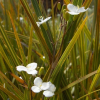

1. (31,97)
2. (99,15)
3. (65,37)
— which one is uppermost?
(99,15)

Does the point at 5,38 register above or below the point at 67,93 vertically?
above

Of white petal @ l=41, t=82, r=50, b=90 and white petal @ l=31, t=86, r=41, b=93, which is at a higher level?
white petal @ l=41, t=82, r=50, b=90

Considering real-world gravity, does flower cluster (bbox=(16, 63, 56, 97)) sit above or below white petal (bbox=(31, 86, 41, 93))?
above

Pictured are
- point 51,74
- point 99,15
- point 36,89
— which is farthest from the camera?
point 99,15

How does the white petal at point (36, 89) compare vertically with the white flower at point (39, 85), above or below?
below

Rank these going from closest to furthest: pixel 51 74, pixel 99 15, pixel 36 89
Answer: pixel 36 89 → pixel 51 74 → pixel 99 15

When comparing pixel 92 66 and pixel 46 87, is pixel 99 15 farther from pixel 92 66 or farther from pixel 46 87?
pixel 46 87

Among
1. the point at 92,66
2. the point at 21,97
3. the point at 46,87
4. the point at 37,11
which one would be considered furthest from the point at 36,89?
the point at 92,66

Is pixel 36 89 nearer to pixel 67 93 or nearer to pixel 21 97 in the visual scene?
pixel 21 97

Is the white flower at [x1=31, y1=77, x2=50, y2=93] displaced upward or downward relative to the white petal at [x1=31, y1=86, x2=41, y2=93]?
upward

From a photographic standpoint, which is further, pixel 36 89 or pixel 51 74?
pixel 51 74

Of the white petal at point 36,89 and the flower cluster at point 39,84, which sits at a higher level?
the flower cluster at point 39,84
